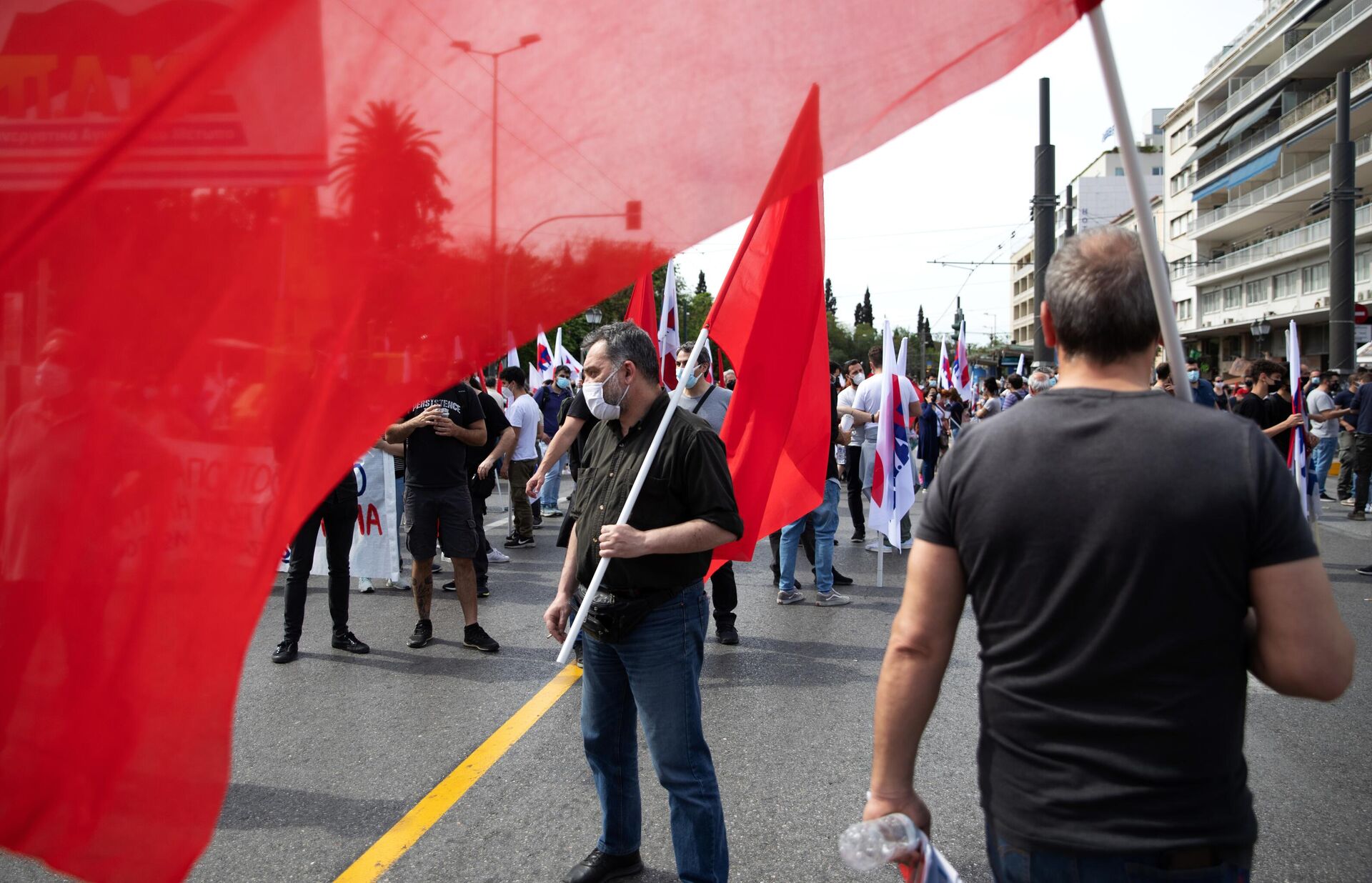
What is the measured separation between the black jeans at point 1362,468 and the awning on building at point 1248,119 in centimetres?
4703

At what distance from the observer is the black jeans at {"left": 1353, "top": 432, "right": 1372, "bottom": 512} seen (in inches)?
528

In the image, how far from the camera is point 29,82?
1.73 m

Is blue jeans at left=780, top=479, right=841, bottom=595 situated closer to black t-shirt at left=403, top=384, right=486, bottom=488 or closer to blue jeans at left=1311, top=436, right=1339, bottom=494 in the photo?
black t-shirt at left=403, top=384, right=486, bottom=488

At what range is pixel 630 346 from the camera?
3.51 m

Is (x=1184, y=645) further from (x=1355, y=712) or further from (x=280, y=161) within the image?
(x=1355, y=712)

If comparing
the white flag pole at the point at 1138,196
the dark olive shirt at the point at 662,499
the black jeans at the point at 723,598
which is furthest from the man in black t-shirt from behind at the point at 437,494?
the white flag pole at the point at 1138,196

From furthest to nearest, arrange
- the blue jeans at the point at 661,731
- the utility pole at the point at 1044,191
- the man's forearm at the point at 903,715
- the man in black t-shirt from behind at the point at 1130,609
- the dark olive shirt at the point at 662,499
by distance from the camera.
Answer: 1. the utility pole at the point at 1044,191
2. the dark olive shirt at the point at 662,499
3. the blue jeans at the point at 661,731
4. the man's forearm at the point at 903,715
5. the man in black t-shirt from behind at the point at 1130,609

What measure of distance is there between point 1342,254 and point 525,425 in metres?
15.9

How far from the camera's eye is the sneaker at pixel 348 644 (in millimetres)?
6640

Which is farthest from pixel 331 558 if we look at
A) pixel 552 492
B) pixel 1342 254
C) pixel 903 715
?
pixel 1342 254

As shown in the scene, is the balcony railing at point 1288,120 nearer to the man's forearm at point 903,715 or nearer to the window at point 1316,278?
the window at point 1316,278

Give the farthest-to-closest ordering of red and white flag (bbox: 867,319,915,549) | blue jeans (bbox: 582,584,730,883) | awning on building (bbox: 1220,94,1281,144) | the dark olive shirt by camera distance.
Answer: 1. awning on building (bbox: 1220,94,1281,144)
2. red and white flag (bbox: 867,319,915,549)
3. the dark olive shirt
4. blue jeans (bbox: 582,584,730,883)

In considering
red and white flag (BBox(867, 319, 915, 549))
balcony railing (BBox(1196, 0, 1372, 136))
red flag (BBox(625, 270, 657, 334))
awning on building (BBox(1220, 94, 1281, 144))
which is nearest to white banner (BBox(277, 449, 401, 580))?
red flag (BBox(625, 270, 657, 334))

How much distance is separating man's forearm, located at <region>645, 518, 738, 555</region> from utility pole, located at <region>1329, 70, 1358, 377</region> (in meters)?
18.7
